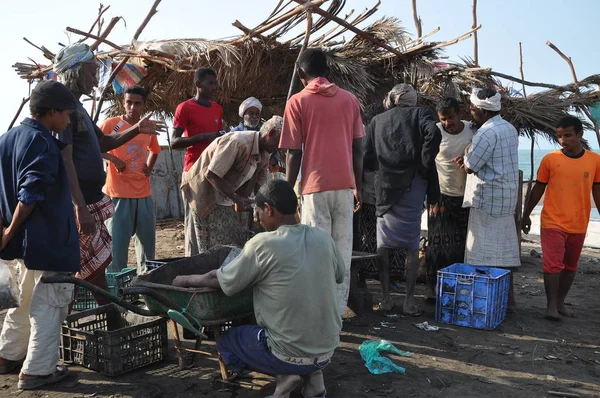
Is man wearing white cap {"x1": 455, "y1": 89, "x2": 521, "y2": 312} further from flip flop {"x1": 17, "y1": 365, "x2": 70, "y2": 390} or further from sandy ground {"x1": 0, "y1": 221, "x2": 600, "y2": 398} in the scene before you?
flip flop {"x1": 17, "y1": 365, "x2": 70, "y2": 390}

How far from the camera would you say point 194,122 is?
560cm

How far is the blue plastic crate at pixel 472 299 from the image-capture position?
5.09 meters

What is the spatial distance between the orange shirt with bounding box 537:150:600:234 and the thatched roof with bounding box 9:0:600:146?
2.00 m

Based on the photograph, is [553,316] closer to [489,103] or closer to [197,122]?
[489,103]

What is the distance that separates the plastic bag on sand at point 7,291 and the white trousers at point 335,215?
7.01 feet

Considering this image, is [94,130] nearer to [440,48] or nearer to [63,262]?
[63,262]

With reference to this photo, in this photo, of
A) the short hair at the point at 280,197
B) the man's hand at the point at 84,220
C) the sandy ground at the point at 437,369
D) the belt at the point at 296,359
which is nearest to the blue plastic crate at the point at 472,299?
the sandy ground at the point at 437,369

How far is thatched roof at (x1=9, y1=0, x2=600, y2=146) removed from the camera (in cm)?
726

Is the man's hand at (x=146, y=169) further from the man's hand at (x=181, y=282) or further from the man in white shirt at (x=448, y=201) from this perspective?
the man in white shirt at (x=448, y=201)

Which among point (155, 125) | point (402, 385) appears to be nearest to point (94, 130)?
point (155, 125)

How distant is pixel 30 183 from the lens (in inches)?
134

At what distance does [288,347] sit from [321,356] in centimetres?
21

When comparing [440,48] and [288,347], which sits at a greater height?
[440,48]

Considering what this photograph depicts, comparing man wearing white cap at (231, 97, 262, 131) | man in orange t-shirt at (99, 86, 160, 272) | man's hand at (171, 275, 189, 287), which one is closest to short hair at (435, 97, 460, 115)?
man wearing white cap at (231, 97, 262, 131)
